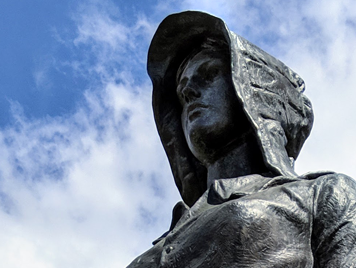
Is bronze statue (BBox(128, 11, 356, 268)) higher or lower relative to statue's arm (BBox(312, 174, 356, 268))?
higher

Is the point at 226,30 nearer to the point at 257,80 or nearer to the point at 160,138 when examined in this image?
the point at 257,80

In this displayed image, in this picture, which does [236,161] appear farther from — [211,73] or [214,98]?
[211,73]

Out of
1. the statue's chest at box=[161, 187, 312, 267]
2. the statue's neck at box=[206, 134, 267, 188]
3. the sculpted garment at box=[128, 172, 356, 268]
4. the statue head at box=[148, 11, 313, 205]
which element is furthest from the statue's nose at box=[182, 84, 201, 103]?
the statue's chest at box=[161, 187, 312, 267]

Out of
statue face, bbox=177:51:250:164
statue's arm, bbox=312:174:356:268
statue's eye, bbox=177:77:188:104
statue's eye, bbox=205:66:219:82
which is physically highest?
statue's eye, bbox=177:77:188:104

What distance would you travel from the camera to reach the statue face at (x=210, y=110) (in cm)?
662

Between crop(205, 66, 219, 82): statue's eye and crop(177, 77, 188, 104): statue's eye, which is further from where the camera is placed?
crop(177, 77, 188, 104): statue's eye

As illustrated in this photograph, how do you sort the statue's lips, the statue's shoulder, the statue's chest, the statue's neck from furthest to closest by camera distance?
the statue's lips < the statue's neck < the statue's shoulder < the statue's chest

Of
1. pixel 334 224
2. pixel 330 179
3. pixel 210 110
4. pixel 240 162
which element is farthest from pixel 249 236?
pixel 210 110

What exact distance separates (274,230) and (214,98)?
145cm

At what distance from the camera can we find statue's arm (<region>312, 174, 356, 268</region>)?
18.1 feet

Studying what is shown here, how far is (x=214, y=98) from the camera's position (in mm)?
6723

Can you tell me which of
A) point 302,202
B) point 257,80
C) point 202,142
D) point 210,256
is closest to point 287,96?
point 257,80

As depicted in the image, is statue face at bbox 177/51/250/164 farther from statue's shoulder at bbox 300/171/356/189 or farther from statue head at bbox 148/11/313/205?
statue's shoulder at bbox 300/171/356/189

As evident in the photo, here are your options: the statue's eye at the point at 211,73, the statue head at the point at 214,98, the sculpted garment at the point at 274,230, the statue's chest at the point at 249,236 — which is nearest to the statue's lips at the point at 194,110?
the statue head at the point at 214,98
